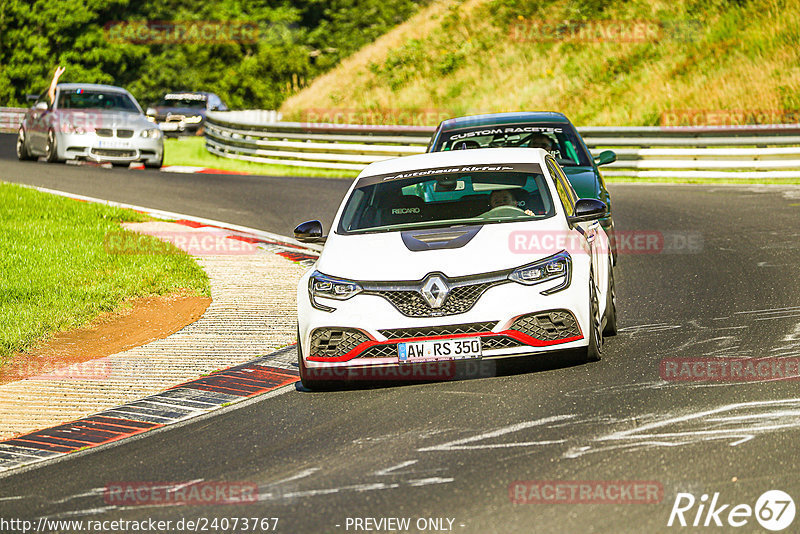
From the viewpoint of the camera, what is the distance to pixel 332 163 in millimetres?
27750

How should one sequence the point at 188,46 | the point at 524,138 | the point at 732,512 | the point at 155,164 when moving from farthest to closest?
the point at 188,46 → the point at 155,164 → the point at 524,138 → the point at 732,512

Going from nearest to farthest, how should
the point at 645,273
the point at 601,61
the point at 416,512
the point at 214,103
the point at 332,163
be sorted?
the point at 416,512 < the point at 645,273 < the point at 332,163 < the point at 601,61 < the point at 214,103

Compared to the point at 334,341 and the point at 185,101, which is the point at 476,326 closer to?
the point at 334,341

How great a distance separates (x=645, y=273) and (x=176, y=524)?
8.05 metres

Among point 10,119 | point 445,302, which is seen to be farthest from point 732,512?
point 10,119

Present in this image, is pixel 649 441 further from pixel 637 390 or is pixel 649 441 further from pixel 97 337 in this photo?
pixel 97 337

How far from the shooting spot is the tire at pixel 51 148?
2647 cm

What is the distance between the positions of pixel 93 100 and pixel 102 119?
1.27m

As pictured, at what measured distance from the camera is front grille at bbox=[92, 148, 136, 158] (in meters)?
26.1

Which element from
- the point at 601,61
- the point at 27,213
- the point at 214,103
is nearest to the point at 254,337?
the point at 27,213

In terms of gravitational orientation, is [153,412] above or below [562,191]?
below

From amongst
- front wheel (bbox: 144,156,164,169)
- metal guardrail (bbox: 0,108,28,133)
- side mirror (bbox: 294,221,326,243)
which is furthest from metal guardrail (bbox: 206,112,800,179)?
metal guardrail (bbox: 0,108,28,133)

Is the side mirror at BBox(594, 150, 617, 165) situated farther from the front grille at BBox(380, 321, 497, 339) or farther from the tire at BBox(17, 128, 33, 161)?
the tire at BBox(17, 128, 33, 161)

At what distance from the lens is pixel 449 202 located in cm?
930
